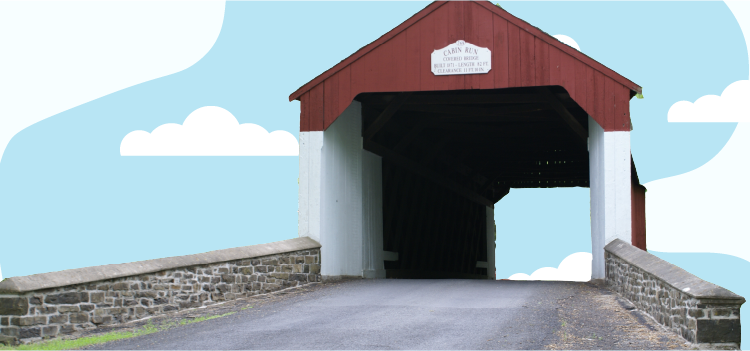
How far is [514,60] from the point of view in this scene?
39.8 feet

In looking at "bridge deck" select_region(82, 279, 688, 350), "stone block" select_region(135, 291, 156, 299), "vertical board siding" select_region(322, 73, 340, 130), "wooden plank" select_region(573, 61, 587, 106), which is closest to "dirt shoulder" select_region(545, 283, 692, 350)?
"bridge deck" select_region(82, 279, 688, 350)

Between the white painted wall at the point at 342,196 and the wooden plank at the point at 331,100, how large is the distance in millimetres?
261

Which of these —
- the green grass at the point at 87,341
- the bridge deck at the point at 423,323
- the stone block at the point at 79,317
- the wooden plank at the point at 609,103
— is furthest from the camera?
the wooden plank at the point at 609,103

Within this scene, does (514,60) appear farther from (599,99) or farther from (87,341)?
(87,341)

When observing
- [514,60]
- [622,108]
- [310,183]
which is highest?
[514,60]

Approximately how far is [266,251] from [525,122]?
8722mm

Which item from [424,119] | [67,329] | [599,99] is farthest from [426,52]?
[67,329]

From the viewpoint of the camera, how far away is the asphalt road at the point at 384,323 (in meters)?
7.05

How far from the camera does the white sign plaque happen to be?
12203 millimetres

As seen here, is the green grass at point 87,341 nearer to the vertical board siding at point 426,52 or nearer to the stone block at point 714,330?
the stone block at point 714,330

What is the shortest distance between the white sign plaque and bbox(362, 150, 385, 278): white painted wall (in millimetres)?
2710

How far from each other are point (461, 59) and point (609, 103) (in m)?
2.56

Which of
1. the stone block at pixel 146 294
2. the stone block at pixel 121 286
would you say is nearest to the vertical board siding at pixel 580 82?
the stone block at pixel 146 294

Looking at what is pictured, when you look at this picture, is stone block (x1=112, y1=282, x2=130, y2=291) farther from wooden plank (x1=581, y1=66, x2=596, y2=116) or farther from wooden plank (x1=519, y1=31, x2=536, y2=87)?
wooden plank (x1=581, y1=66, x2=596, y2=116)
